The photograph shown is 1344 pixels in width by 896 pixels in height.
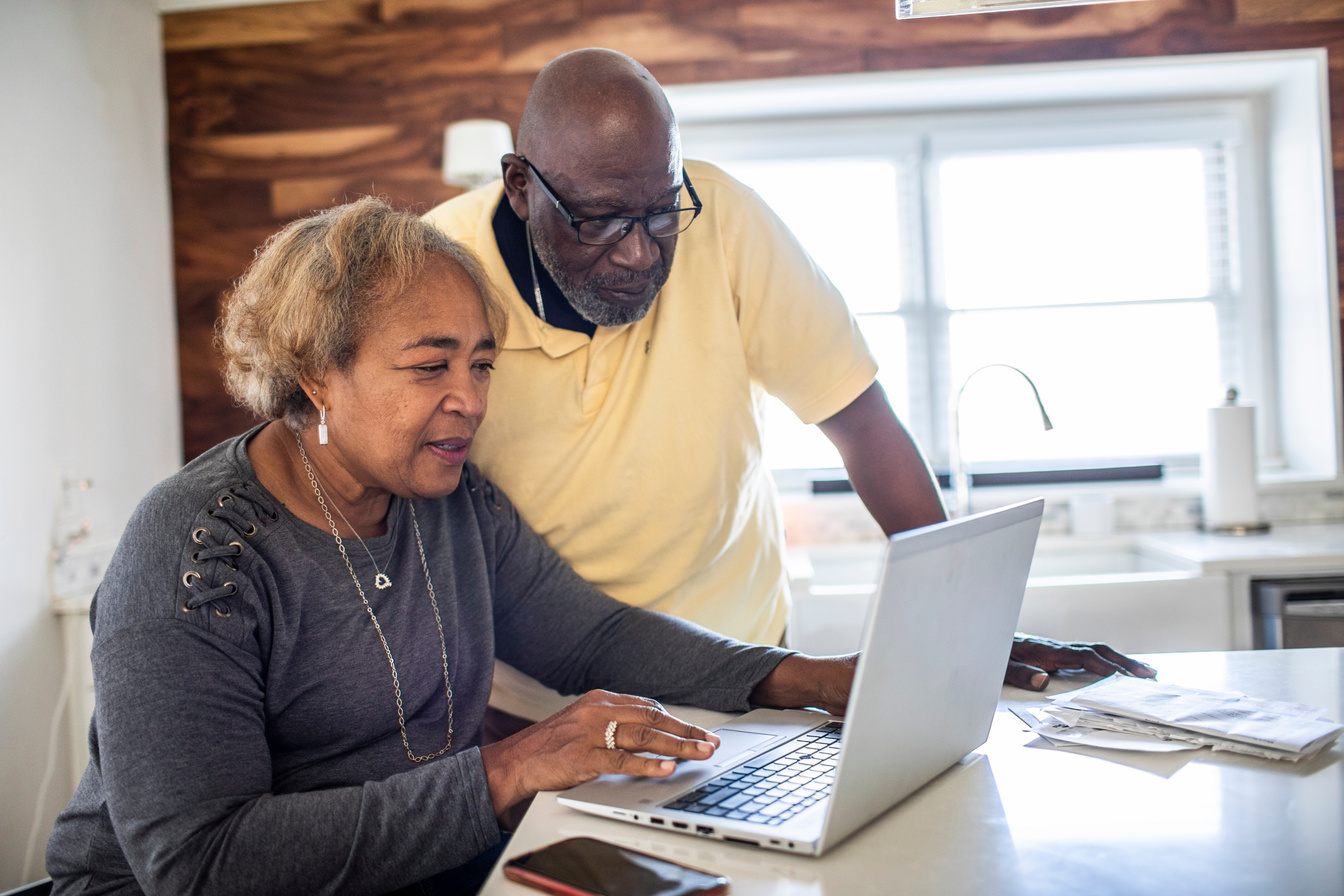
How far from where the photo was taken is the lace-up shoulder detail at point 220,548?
96 centimetres

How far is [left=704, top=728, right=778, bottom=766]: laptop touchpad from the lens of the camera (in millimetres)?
977

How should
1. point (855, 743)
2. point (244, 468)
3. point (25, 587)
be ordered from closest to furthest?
1. point (855, 743)
2. point (244, 468)
3. point (25, 587)

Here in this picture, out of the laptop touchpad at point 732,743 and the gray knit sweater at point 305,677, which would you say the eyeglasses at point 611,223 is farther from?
the laptop touchpad at point 732,743

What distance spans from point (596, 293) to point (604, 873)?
2.82ft

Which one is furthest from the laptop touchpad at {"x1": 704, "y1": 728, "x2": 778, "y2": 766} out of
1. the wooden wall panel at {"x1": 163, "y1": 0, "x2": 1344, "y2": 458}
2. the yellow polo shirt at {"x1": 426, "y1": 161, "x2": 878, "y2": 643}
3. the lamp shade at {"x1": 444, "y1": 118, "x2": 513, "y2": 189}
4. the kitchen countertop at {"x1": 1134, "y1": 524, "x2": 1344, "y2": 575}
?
the wooden wall panel at {"x1": 163, "y1": 0, "x2": 1344, "y2": 458}

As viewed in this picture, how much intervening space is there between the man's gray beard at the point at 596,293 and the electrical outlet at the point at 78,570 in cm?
170

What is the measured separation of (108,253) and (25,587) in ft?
3.31

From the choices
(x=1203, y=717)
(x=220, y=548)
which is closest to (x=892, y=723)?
(x=1203, y=717)

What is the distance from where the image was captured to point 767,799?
0.85 m

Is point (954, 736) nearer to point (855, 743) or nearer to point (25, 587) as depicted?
point (855, 743)

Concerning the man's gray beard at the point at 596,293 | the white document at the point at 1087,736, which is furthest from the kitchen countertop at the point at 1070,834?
the man's gray beard at the point at 596,293

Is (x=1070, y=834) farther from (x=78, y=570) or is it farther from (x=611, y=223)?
(x=78, y=570)

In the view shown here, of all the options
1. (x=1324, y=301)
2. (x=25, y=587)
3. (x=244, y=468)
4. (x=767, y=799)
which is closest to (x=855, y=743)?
(x=767, y=799)

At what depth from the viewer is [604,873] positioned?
0.72 m
